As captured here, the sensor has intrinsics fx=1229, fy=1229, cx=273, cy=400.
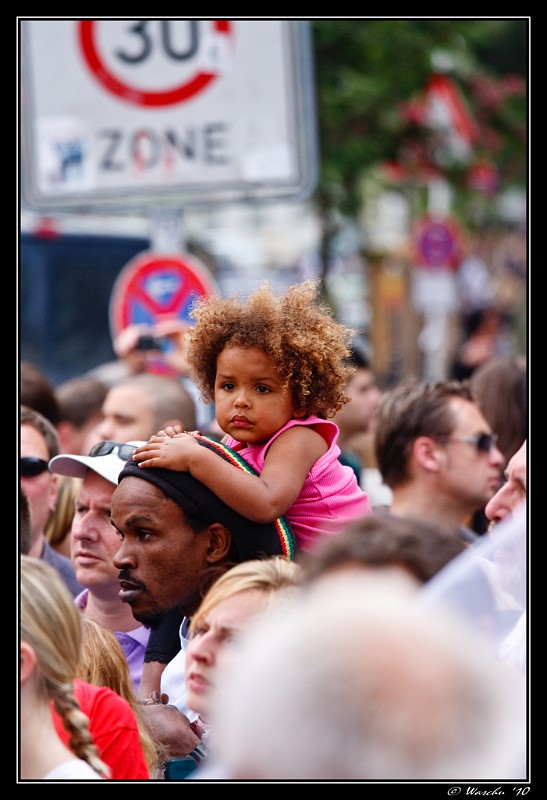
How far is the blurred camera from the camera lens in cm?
760

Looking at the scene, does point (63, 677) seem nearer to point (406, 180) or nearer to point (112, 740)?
point (112, 740)

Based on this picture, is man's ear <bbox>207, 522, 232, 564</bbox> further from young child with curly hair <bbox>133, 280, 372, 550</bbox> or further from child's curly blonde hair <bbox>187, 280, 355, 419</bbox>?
child's curly blonde hair <bbox>187, 280, 355, 419</bbox>

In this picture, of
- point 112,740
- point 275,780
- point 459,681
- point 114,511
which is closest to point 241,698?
point 275,780

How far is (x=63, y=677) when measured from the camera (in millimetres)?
2328

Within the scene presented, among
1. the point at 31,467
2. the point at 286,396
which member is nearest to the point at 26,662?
the point at 286,396

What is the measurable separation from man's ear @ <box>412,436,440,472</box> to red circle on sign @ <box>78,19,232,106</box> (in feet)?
10.3

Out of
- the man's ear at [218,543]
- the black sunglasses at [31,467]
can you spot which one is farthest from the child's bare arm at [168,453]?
the black sunglasses at [31,467]

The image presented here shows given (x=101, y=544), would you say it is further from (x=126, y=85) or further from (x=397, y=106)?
(x=397, y=106)

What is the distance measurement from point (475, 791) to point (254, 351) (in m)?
1.26

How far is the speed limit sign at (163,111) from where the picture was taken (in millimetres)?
6770

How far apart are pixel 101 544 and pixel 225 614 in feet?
3.64

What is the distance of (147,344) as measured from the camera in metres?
7.63

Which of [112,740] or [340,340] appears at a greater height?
[340,340]

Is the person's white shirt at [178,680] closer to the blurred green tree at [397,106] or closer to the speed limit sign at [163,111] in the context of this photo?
the speed limit sign at [163,111]
